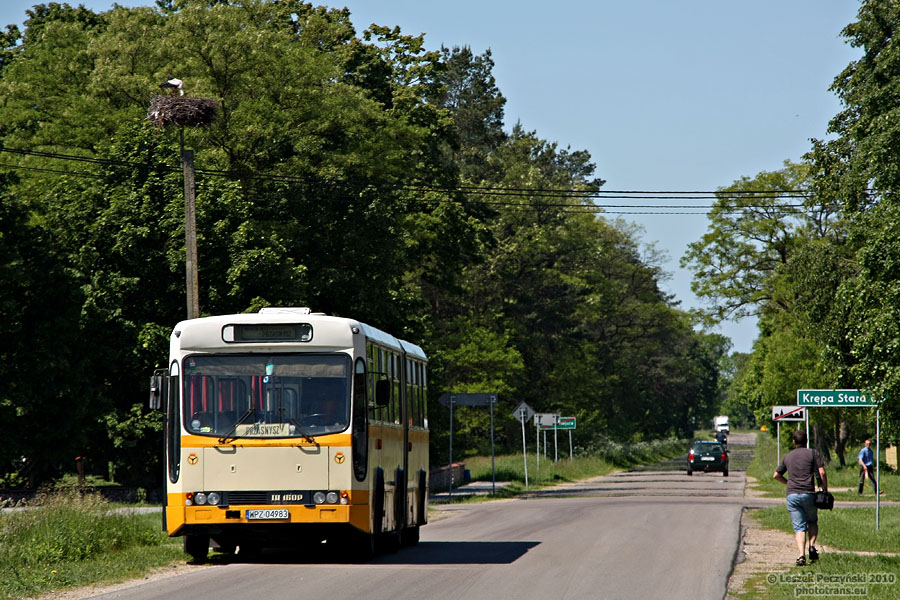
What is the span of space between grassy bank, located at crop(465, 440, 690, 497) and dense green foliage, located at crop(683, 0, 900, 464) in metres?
8.93

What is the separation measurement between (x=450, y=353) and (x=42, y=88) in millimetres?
29376

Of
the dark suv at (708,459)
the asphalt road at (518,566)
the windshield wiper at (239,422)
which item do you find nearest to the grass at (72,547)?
the asphalt road at (518,566)

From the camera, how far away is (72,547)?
16.6 meters

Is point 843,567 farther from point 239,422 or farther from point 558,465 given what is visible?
point 558,465

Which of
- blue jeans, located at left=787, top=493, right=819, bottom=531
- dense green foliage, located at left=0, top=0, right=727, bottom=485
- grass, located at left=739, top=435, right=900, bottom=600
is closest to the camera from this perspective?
grass, located at left=739, top=435, right=900, bottom=600

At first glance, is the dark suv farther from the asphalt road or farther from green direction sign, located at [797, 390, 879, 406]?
green direction sign, located at [797, 390, 879, 406]

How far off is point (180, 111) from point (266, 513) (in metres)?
16.4

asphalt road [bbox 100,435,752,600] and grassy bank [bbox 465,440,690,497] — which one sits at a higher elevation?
asphalt road [bbox 100,435,752,600]

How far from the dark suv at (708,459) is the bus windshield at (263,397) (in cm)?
4816

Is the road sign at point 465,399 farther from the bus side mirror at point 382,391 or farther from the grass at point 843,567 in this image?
the bus side mirror at point 382,391

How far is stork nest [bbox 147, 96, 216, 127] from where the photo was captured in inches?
1180

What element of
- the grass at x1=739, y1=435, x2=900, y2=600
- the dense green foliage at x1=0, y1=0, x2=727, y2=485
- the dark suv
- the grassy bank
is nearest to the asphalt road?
the grass at x1=739, y1=435, x2=900, y2=600

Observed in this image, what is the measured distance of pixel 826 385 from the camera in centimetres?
5294

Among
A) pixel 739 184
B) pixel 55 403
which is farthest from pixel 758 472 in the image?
pixel 55 403
